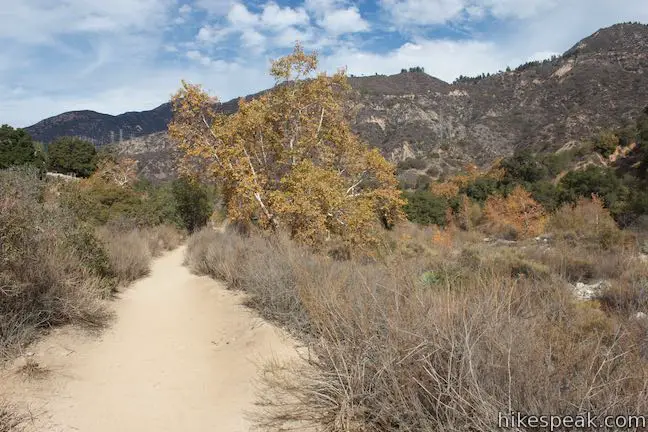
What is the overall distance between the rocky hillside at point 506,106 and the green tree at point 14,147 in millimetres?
37986

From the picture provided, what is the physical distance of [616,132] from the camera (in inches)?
1816

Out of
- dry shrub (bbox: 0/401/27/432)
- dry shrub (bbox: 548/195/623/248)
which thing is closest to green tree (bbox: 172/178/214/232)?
dry shrub (bbox: 548/195/623/248)

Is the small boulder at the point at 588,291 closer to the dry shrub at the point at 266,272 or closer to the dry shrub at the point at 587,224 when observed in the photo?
the dry shrub at the point at 266,272

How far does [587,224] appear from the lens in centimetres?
2442

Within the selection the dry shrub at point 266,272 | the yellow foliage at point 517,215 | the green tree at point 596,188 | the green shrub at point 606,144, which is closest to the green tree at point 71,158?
the yellow foliage at point 517,215

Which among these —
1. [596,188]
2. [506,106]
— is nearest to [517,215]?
[596,188]

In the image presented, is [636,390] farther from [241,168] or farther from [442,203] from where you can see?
[442,203]

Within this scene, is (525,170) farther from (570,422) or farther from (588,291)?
(570,422)

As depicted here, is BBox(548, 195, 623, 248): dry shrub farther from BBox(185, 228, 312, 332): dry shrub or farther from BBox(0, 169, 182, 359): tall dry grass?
BBox(0, 169, 182, 359): tall dry grass

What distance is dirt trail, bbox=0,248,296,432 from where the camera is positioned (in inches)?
153

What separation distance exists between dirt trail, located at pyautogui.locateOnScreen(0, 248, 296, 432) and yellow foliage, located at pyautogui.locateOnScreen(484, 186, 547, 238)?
2630 centimetres

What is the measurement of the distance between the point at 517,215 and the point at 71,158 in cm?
4043

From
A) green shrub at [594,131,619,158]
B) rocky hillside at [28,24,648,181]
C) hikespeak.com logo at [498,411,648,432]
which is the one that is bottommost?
hikespeak.com logo at [498,411,648,432]

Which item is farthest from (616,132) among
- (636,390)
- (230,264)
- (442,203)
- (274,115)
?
(636,390)
